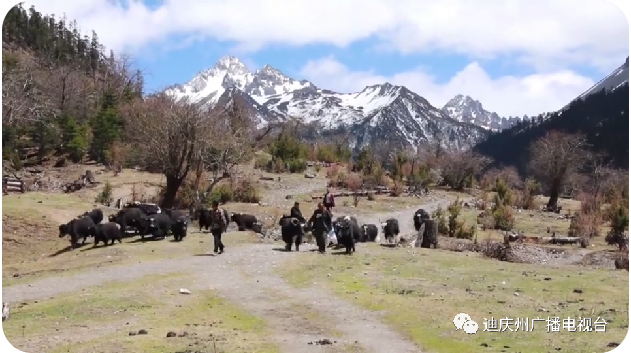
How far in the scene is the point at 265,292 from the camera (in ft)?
39.9

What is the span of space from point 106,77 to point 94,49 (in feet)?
91.7

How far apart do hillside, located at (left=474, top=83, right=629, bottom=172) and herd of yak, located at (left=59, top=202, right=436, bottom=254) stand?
136 ft

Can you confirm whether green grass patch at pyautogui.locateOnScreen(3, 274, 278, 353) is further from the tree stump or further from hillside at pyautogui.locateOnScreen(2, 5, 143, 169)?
hillside at pyautogui.locateOnScreen(2, 5, 143, 169)

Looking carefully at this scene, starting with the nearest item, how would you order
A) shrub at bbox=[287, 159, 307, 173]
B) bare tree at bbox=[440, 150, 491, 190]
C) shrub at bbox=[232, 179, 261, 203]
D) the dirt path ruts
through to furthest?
1. the dirt path ruts
2. shrub at bbox=[232, 179, 261, 203]
3. shrub at bbox=[287, 159, 307, 173]
4. bare tree at bbox=[440, 150, 491, 190]

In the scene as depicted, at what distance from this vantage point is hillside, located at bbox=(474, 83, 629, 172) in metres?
73.9

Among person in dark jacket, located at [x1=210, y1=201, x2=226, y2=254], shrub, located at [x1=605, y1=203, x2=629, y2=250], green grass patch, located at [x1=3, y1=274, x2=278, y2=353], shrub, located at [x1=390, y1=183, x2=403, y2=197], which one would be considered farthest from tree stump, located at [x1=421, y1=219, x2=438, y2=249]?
shrub, located at [x1=390, y1=183, x2=403, y2=197]

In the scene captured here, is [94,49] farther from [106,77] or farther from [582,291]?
[582,291]

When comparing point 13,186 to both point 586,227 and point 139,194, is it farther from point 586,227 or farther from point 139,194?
point 586,227

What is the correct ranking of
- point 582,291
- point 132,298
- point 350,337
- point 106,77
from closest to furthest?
point 350,337, point 132,298, point 582,291, point 106,77

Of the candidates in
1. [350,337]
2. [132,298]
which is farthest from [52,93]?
[350,337]

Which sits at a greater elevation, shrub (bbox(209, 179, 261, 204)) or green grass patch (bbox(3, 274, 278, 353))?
shrub (bbox(209, 179, 261, 204))

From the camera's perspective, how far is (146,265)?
15914 millimetres

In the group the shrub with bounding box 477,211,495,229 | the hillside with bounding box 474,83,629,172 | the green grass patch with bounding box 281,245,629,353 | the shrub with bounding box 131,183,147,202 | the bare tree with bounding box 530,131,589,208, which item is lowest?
the green grass patch with bounding box 281,245,629,353

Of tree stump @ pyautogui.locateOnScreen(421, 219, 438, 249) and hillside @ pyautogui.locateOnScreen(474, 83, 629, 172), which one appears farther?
hillside @ pyautogui.locateOnScreen(474, 83, 629, 172)
